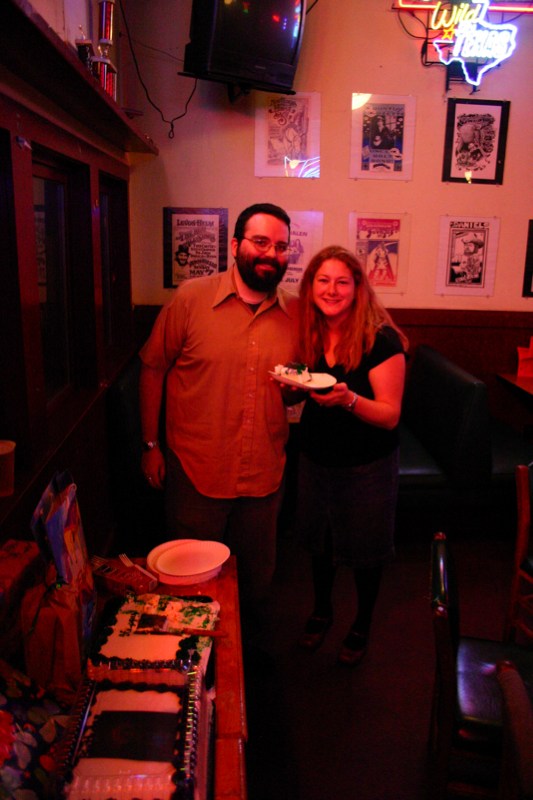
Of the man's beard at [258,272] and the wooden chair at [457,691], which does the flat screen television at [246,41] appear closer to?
the man's beard at [258,272]

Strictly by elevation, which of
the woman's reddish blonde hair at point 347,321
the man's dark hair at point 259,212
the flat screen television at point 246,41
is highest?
the flat screen television at point 246,41

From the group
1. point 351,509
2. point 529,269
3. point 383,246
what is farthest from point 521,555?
point 529,269

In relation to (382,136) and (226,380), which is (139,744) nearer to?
(226,380)

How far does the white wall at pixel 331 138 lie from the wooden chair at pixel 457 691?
274 cm

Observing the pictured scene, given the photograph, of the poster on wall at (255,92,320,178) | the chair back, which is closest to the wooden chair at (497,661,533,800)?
the chair back

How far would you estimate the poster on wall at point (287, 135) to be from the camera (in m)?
3.76

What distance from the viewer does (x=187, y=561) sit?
71.3 inches

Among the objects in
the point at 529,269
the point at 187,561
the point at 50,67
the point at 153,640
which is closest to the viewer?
the point at 153,640

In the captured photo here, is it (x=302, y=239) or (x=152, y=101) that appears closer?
(x=152, y=101)

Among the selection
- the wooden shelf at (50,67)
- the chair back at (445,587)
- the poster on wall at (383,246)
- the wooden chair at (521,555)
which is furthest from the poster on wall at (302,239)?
the chair back at (445,587)

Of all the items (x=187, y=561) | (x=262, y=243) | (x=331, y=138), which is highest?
(x=331, y=138)

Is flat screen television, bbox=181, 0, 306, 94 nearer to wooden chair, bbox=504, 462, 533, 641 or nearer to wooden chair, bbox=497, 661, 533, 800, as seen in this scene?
wooden chair, bbox=504, 462, 533, 641

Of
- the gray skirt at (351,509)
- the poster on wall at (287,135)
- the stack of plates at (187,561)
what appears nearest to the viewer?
the stack of plates at (187,561)

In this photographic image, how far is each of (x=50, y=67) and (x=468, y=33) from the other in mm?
2886
